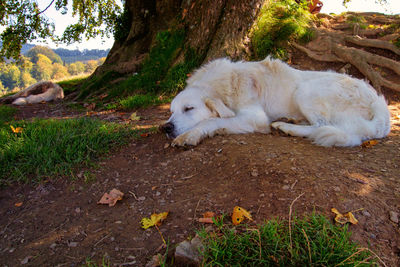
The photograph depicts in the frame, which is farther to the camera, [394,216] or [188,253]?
[394,216]

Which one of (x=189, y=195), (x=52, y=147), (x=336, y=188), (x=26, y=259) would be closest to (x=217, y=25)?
(x=52, y=147)

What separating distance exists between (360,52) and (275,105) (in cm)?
374

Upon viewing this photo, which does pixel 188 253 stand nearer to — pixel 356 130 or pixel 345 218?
pixel 345 218

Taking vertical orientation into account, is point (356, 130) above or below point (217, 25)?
below

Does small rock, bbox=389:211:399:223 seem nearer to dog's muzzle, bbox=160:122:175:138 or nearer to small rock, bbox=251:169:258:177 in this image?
small rock, bbox=251:169:258:177

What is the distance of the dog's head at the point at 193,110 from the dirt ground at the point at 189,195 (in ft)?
1.17

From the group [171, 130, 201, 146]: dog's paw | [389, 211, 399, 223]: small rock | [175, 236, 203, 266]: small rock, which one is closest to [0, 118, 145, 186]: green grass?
[171, 130, 201, 146]: dog's paw

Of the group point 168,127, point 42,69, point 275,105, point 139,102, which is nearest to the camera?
point 168,127

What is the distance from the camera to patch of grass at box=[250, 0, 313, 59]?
19.7 ft

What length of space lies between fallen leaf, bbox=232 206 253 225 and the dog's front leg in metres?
1.37

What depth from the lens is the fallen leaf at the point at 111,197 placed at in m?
2.25

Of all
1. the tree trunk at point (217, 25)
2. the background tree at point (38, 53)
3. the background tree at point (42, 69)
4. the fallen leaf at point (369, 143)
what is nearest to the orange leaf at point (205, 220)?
the fallen leaf at point (369, 143)

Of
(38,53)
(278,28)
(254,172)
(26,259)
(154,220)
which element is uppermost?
(38,53)

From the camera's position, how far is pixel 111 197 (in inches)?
90.7
